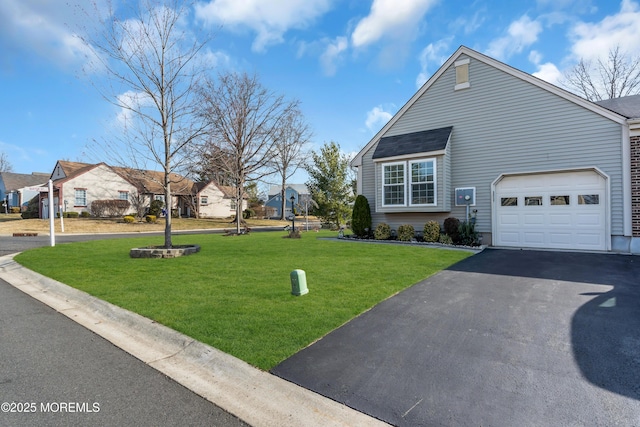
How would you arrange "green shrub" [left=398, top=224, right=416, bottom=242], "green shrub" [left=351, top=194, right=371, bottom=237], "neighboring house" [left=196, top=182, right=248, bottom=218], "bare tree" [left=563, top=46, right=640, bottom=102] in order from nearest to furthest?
"green shrub" [left=398, top=224, right=416, bottom=242] → "green shrub" [left=351, top=194, right=371, bottom=237] → "bare tree" [left=563, top=46, right=640, bottom=102] → "neighboring house" [left=196, top=182, right=248, bottom=218]

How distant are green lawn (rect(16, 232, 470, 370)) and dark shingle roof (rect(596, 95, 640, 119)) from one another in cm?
617

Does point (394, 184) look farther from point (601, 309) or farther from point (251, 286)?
point (601, 309)

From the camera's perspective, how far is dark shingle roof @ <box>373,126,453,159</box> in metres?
11.5

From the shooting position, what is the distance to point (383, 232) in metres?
12.6

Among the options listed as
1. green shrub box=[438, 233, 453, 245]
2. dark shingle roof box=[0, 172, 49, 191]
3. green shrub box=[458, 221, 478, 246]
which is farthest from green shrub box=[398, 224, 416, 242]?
dark shingle roof box=[0, 172, 49, 191]

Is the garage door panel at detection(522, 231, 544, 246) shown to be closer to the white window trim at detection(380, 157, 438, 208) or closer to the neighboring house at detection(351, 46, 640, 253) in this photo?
the neighboring house at detection(351, 46, 640, 253)

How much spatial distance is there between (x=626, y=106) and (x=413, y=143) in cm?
652

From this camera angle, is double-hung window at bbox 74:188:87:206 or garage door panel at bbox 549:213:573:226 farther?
double-hung window at bbox 74:188:87:206

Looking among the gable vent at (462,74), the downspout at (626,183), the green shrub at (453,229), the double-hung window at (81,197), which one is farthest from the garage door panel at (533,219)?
the double-hung window at (81,197)

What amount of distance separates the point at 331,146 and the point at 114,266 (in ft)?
60.0

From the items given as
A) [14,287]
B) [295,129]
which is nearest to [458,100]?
[14,287]

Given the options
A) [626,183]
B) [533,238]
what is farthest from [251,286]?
[626,183]

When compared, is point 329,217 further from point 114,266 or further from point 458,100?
point 114,266

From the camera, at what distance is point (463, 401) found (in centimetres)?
240
